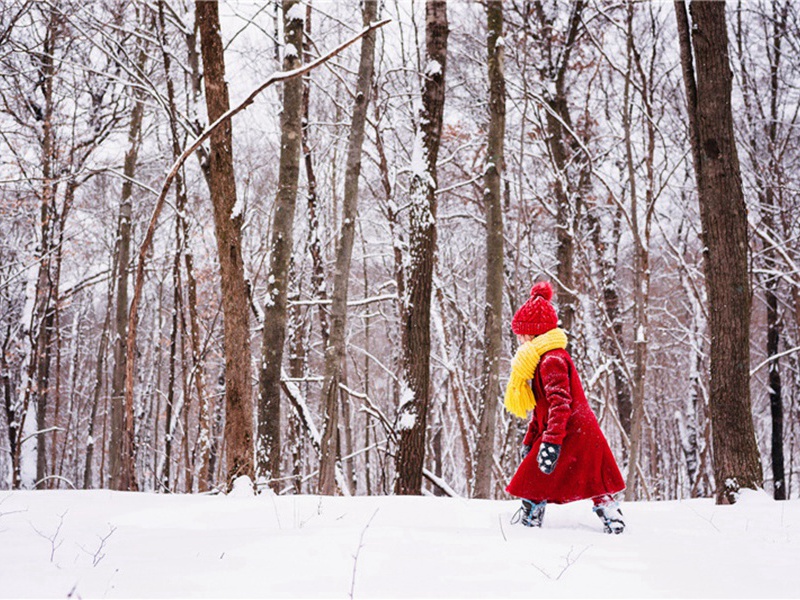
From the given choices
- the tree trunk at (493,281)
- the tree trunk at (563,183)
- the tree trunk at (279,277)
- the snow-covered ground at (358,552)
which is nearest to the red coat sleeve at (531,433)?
the snow-covered ground at (358,552)

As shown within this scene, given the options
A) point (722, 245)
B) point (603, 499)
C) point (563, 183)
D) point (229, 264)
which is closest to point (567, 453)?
point (603, 499)

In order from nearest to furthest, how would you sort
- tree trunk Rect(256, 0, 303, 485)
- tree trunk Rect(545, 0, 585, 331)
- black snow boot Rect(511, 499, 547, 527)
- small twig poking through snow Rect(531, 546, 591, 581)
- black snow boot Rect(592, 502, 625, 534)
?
small twig poking through snow Rect(531, 546, 591, 581)
black snow boot Rect(592, 502, 625, 534)
black snow boot Rect(511, 499, 547, 527)
tree trunk Rect(256, 0, 303, 485)
tree trunk Rect(545, 0, 585, 331)

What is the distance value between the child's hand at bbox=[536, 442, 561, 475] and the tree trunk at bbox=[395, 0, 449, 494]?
101 inches

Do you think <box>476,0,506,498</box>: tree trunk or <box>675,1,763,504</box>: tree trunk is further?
<box>476,0,506,498</box>: tree trunk

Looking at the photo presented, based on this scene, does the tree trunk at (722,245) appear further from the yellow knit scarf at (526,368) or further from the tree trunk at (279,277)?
the tree trunk at (279,277)

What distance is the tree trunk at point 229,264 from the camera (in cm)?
449

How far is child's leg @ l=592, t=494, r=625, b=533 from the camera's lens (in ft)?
10.6

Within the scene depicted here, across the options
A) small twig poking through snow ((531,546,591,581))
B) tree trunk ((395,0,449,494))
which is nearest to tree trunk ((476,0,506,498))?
tree trunk ((395,0,449,494))

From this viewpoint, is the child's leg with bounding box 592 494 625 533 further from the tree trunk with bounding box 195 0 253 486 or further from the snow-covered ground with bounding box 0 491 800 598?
the tree trunk with bounding box 195 0 253 486

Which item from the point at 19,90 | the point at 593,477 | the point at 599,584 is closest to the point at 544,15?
the point at 19,90

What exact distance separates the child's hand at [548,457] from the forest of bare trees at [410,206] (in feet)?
6.17

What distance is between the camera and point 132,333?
3105 mm

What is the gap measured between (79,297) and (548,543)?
2362 centimetres

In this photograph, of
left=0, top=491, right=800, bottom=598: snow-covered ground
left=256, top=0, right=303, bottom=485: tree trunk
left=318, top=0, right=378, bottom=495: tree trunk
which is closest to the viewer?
left=0, top=491, right=800, bottom=598: snow-covered ground
